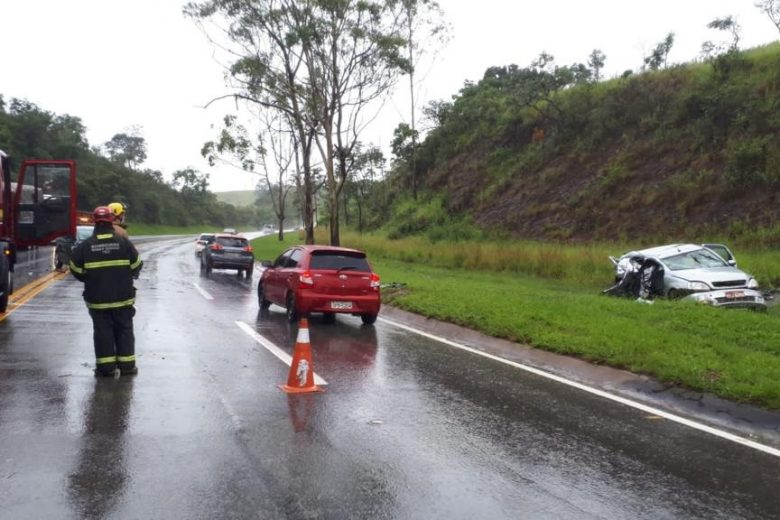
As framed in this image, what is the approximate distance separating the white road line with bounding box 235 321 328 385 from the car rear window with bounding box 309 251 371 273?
1648 millimetres

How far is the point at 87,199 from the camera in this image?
76.4m

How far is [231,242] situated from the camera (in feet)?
83.7

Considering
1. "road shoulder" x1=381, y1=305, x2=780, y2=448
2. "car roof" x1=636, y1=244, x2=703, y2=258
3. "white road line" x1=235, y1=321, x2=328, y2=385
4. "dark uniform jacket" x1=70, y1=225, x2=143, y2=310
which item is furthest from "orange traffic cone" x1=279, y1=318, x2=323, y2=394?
"car roof" x1=636, y1=244, x2=703, y2=258

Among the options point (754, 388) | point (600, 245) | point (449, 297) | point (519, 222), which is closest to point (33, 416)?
point (754, 388)

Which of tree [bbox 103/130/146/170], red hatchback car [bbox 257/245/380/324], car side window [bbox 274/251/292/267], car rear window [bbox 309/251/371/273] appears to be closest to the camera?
red hatchback car [bbox 257/245/380/324]

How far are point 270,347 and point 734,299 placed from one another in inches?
355

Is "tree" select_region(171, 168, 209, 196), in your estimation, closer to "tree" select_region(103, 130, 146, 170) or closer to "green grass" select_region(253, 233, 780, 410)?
"tree" select_region(103, 130, 146, 170)

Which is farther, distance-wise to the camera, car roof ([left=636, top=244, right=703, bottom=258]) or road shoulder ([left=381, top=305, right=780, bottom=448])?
car roof ([left=636, top=244, right=703, bottom=258])

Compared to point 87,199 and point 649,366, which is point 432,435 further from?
point 87,199

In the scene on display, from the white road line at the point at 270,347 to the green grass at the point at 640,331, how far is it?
11.8ft

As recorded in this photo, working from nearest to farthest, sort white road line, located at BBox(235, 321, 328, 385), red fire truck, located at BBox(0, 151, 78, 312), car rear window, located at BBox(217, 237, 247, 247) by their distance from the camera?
white road line, located at BBox(235, 321, 328, 385), red fire truck, located at BBox(0, 151, 78, 312), car rear window, located at BBox(217, 237, 247, 247)

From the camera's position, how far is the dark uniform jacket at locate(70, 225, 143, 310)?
7293 mm

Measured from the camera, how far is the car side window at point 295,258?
42.4 feet

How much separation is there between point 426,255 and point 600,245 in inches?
288
